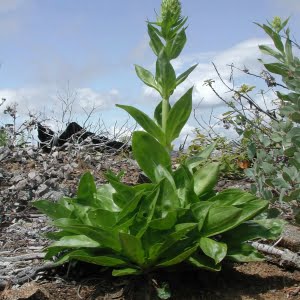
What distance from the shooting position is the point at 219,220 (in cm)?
314

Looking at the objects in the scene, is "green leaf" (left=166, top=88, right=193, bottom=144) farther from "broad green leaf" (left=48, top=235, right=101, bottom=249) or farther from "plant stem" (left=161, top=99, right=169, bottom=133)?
"broad green leaf" (left=48, top=235, right=101, bottom=249)

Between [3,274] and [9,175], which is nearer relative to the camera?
[3,274]

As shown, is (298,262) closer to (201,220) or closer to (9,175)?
(201,220)

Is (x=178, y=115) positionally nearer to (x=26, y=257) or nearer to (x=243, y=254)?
(x=243, y=254)

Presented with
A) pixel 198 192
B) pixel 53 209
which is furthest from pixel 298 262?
pixel 53 209

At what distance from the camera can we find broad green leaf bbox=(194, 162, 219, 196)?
3344 mm

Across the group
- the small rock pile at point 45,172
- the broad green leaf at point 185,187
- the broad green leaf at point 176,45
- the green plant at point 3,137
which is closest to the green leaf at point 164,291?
the broad green leaf at point 185,187

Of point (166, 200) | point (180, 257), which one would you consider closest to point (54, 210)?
point (166, 200)

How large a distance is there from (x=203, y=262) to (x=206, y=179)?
47cm

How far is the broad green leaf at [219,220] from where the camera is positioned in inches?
123

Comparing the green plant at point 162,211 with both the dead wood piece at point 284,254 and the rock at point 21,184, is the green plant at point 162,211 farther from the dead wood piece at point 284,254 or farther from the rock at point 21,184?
the rock at point 21,184

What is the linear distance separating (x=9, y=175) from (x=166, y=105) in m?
2.71

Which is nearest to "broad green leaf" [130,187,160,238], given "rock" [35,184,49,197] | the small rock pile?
the small rock pile

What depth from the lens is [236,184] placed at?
18.2 feet
